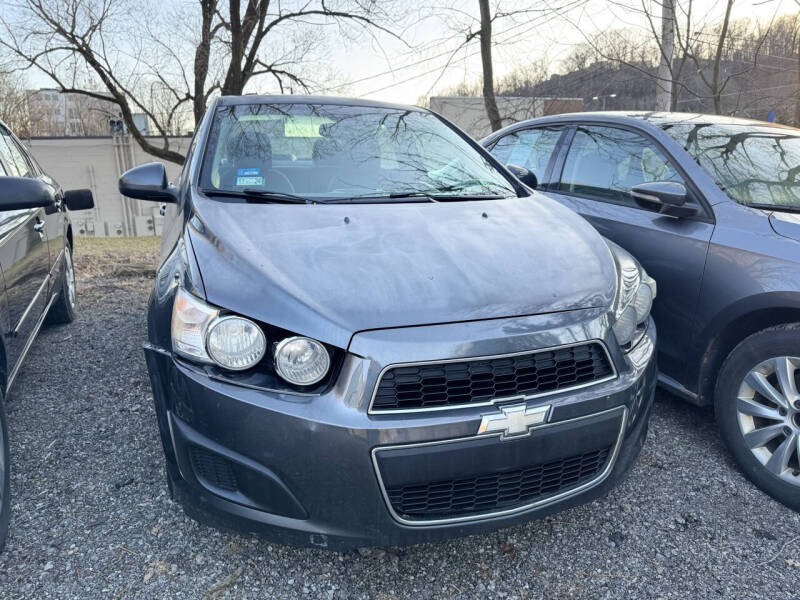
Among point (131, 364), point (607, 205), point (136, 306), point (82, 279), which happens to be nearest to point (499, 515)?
point (607, 205)

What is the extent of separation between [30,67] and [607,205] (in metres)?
15.0

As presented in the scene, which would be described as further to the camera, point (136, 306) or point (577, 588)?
point (136, 306)

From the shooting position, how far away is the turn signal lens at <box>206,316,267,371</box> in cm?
170

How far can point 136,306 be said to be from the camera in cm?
512

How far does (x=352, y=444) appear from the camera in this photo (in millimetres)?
1600

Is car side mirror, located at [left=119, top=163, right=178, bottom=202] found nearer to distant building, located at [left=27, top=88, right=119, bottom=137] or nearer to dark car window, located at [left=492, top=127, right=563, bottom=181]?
dark car window, located at [left=492, top=127, right=563, bottom=181]

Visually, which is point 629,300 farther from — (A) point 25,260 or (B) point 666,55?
(B) point 666,55

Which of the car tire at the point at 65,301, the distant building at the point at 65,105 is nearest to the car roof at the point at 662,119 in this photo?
the car tire at the point at 65,301

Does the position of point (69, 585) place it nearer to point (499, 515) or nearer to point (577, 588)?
point (499, 515)

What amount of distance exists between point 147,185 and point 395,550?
6.80 feet

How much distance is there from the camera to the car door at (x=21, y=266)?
2.61 m

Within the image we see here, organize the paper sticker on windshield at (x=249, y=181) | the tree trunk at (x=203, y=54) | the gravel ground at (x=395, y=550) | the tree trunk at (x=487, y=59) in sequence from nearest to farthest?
1. the gravel ground at (x=395, y=550)
2. the paper sticker on windshield at (x=249, y=181)
3. the tree trunk at (x=487, y=59)
4. the tree trunk at (x=203, y=54)

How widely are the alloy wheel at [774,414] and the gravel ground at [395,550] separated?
17 cm

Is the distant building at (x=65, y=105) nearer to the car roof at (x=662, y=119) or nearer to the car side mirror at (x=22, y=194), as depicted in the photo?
the car roof at (x=662, y=119)
